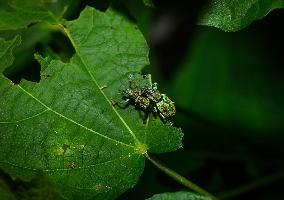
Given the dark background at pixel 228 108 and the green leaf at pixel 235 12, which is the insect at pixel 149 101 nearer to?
the green leaf at pixel 235 12

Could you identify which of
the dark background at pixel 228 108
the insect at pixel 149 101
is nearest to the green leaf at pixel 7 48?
the insect at pixel 149 101

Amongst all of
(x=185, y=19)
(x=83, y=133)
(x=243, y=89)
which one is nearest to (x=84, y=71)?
(x=83, y=133)

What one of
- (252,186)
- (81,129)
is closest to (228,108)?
(252,186)

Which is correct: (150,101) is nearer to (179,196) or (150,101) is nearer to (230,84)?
(179,196)

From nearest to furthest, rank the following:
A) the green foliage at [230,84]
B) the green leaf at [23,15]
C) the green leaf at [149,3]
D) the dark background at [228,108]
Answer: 1. the green leaf at [149,3]
2. the green leaf at [23,15]
3. the dark background at [228,108]
4. the green foliage at [230,84]

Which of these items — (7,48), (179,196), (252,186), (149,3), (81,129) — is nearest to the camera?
(179,196)

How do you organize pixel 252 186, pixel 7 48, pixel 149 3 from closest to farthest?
pixel 149 3 < pixel 7 48 < pixel 252 186

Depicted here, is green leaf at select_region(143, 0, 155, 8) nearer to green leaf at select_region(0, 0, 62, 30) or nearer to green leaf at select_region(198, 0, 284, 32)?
green leaf at select_region(198, 0, 284, 32)
